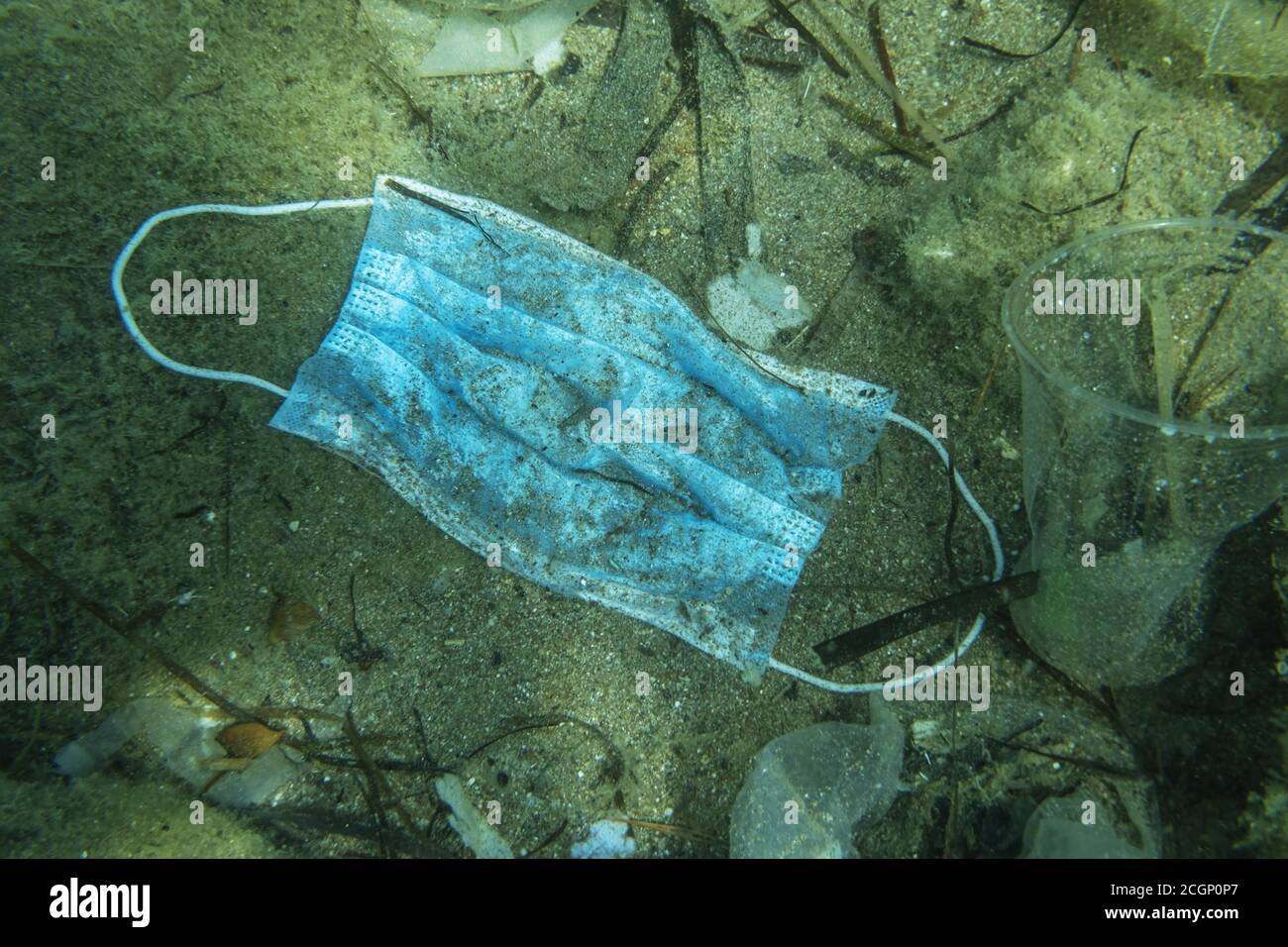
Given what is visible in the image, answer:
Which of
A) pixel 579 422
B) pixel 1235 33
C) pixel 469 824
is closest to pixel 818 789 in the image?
pixel 469 824

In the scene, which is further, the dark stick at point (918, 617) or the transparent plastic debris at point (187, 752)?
the dark stick at point (918, 617)

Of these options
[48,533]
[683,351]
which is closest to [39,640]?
[48,533]

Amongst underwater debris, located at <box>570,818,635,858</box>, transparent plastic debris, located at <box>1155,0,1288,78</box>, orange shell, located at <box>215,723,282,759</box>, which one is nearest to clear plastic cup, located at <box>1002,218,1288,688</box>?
transparent plastic debris, located at <box>1155,0,1288,78</box>

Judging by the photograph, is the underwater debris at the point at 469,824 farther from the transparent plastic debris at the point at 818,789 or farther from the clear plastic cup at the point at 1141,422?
the clear plastic cup at the point at 1141,422

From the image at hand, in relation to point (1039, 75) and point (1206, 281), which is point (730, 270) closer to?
point (1039, 75)

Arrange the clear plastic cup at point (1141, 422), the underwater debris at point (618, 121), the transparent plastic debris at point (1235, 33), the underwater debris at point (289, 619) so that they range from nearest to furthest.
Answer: the clear plastic cup at point (1141, 422) < the underwater debris at point (289, 619) < the transparent plastic debris at point (1235, 33) < the underwater debris at point (618, 121)

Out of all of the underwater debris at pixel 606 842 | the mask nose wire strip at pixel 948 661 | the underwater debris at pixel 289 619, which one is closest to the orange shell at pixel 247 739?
the underwater debris at pixel 289 619

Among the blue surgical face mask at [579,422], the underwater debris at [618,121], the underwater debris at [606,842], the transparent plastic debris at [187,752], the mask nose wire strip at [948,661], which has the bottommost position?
the underwater debris at [606,842]
